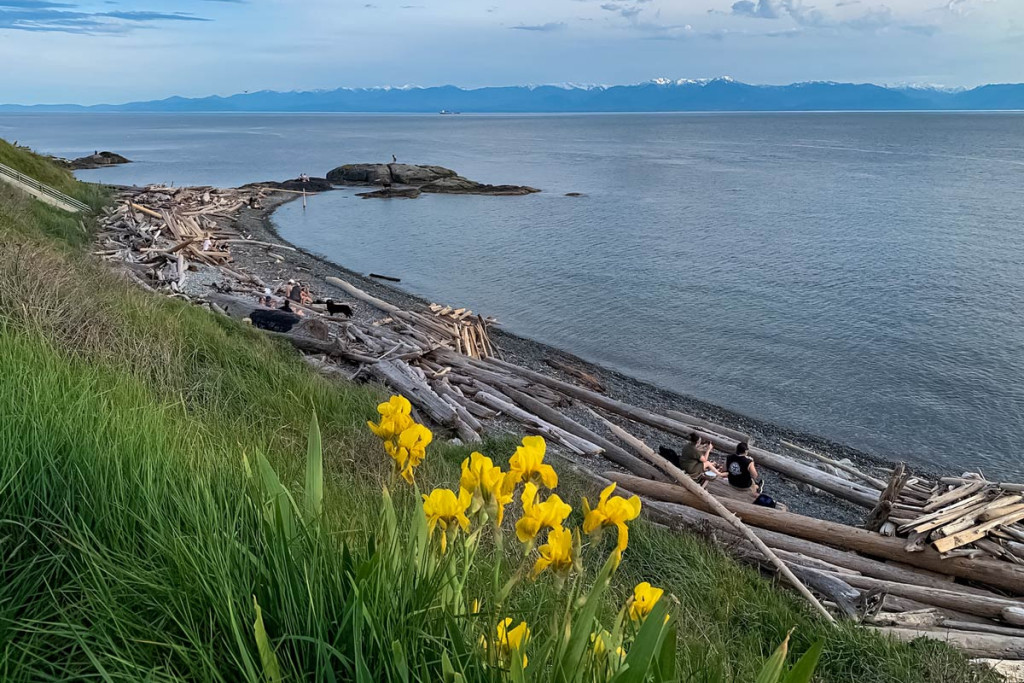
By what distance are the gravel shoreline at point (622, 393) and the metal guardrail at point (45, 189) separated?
250 inches

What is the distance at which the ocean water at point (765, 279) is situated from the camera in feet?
68.1

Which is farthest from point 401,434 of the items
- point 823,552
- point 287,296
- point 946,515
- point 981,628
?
point 287,296

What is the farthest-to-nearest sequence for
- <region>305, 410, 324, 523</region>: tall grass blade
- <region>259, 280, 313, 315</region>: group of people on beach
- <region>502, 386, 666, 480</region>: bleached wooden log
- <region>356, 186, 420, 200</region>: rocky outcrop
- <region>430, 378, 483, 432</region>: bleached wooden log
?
1. <region>356, 186, 420, 200</region>: rocky outcrop
2. <region>259, 280, 313, 315</region>: group of people on beach
3. <region>430, 378, 483, 432</region>: bleached wooden log
4. <region>502, 386, 666, 480</region>: bleached wooden log
5. <region>305, 410, 324, 523</region>: tall grass blade

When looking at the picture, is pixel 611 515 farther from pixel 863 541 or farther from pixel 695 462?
pixel 695 462

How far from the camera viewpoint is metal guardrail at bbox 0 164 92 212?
26062 mm

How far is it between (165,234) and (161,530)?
30370 mm

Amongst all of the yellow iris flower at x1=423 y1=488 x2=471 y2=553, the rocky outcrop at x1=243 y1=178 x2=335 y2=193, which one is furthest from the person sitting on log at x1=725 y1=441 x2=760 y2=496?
the rocky outcrop at x1=243 y1=178 x2=335 y2=193

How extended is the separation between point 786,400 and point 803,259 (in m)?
21.9

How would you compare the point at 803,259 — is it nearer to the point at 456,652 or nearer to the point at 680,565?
the point at 680,565

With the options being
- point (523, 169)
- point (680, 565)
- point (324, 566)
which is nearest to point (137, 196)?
point (680, 565)

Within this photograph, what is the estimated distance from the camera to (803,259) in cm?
3988

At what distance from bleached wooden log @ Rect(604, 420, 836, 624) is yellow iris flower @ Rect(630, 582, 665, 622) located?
565 centimetres

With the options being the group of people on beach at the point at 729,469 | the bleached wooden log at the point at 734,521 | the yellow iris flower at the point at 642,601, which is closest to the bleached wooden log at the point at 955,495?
the group of people on beach at the point at 729,469

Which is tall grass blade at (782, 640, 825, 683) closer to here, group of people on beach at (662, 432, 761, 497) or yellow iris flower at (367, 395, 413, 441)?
yellow iris flower at (367, 395, 413, 441)
